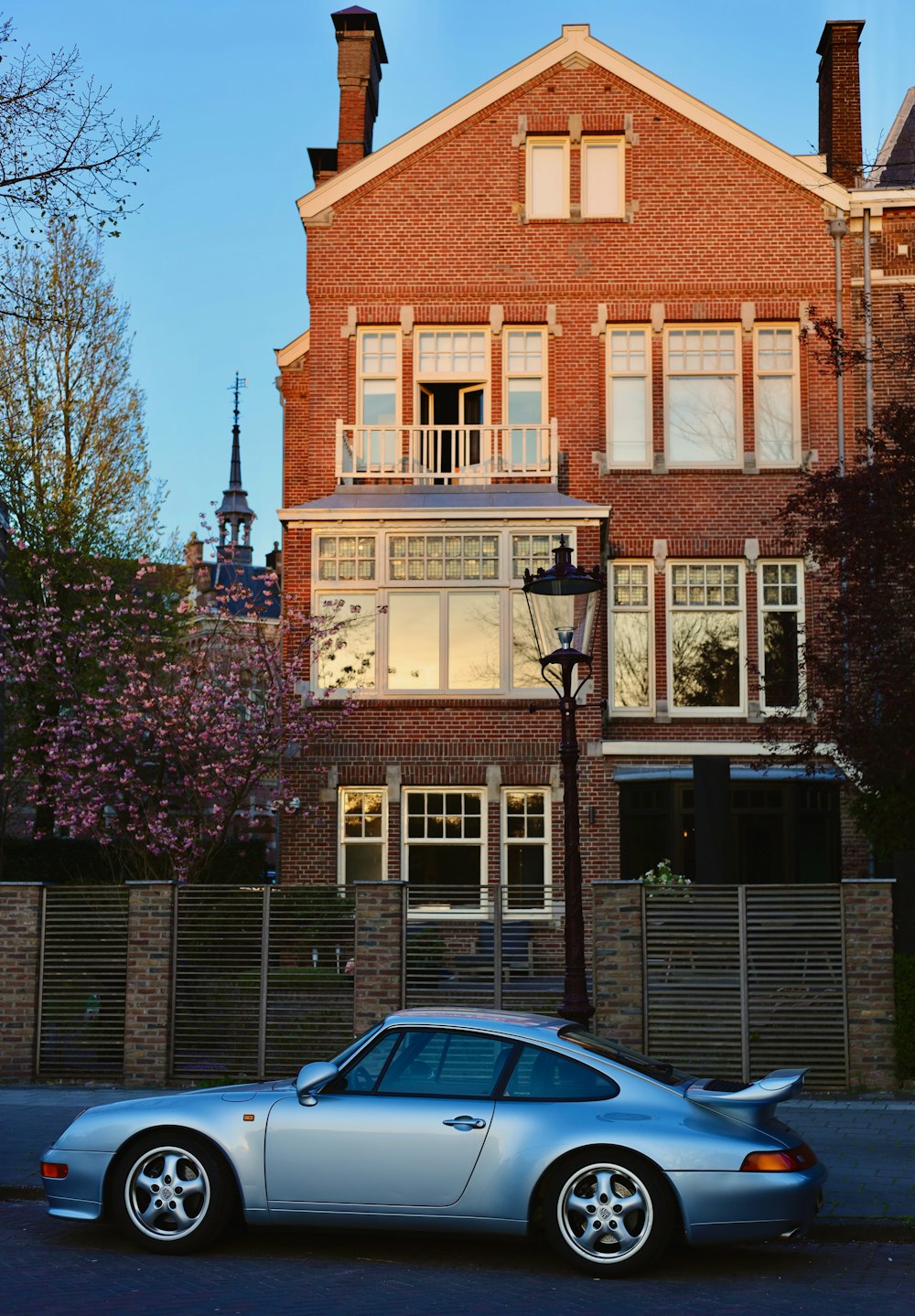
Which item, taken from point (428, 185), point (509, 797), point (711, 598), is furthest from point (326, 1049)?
point (428, 185)

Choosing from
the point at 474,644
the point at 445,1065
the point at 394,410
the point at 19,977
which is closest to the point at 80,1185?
the point at 445,1065

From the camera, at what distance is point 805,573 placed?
24.0 meters

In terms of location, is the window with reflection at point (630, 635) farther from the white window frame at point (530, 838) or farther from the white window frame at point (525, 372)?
the white window frame at point (525, 372)

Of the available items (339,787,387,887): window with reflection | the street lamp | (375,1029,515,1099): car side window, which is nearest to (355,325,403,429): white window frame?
(339,787,387,887): window with reflection

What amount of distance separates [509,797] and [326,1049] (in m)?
9.37

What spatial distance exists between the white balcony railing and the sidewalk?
12.1m

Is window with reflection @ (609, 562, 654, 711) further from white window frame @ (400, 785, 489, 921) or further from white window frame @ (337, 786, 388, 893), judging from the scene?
white window frame @ (337, 786, 388, 893)

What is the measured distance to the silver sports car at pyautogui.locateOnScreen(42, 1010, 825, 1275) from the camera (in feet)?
25.4

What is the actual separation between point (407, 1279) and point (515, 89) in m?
21.2

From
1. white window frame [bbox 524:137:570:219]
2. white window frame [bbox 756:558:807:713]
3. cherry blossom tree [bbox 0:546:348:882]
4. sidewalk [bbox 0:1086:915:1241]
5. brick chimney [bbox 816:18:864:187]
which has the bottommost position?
sidewalk [bbox 0:1086:915:1241]

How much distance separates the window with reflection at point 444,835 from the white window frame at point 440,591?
1556mm

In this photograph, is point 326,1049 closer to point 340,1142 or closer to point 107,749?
point 340,1142

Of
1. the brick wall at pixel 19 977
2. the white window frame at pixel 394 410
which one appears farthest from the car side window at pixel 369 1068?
the white window frame at pixel 394 410

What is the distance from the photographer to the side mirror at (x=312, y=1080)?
812 cm
